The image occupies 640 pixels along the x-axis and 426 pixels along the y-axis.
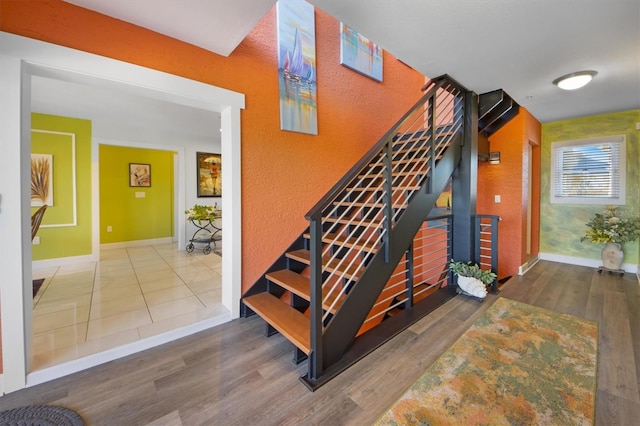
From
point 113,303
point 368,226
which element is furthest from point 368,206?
point 113,303

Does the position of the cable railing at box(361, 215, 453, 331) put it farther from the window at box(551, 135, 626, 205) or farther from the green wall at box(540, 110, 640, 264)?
the window at box(551, 135, 626, 205)

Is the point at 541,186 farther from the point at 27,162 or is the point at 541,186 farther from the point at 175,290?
the point at 27,162

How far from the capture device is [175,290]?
2.84 meters

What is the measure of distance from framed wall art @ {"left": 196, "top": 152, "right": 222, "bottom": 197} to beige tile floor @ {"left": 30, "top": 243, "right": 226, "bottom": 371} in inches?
78.8

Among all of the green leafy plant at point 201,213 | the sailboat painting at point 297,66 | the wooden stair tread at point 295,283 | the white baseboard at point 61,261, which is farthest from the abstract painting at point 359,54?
the white baseboard at point 61,261

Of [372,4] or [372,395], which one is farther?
[372,4]

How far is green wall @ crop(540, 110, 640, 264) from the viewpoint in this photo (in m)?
3.76

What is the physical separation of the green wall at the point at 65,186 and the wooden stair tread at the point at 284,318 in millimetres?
3492

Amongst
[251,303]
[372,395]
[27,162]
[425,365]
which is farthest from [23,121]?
[425,365]

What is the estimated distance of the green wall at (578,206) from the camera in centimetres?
376

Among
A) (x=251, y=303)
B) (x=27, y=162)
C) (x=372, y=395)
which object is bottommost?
(x=372, y=395)

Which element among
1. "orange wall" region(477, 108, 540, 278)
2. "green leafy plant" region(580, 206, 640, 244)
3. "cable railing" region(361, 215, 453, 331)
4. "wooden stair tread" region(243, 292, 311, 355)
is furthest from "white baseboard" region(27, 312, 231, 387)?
"green leafy plant" region(580, 206, 640, 244)

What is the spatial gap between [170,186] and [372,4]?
19.2 ft

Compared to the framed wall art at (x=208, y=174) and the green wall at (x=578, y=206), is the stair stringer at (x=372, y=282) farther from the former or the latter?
the framed wall art at (x=208, y=174)
